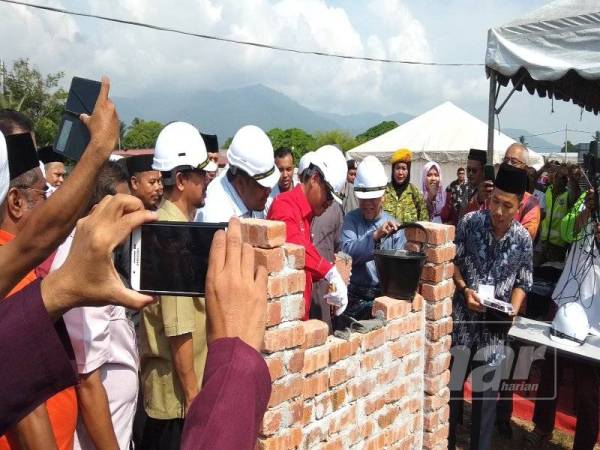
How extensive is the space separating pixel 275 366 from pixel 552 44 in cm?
407

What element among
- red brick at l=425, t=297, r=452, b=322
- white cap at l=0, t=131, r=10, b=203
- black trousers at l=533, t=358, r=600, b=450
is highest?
white cap at l=0, t=131, r=10, b=203

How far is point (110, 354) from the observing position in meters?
1.96

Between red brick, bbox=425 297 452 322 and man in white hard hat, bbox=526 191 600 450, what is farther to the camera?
man in white hard hat, bbox=526 191 600 450

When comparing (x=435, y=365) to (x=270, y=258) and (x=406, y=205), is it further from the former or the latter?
(x=406, y=205)

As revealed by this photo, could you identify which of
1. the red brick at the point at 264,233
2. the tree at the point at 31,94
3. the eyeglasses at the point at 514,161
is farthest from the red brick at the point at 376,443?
the tree at the point at 31,94

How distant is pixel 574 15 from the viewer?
4.47 metres

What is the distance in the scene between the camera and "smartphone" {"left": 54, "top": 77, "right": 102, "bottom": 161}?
2.04m

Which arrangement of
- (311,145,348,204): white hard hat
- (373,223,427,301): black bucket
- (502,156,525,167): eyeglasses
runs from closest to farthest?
(373,223,427,301): black bucket, (311,145,348,204): white hard hat, (502,156,525,167): eyeglasses

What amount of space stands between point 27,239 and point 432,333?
2583 mm

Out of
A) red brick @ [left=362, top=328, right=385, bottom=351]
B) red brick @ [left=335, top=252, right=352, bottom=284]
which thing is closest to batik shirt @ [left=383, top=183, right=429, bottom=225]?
red brick @ [left=335, top=252, right=352, bottom=284]

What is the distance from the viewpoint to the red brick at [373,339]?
2668 mm

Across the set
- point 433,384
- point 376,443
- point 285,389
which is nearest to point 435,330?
point 433,384

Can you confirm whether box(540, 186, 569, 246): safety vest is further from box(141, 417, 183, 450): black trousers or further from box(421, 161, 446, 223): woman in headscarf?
box(141, 417, 183, 450): black trousers

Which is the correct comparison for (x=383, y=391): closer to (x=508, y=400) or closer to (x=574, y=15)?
(x=508, y=400)
